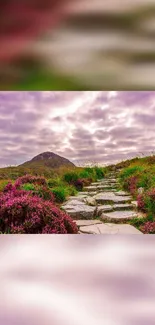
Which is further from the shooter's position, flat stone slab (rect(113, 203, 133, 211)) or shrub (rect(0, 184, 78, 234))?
flat stone slab (rect(113, 203, 133, 211))

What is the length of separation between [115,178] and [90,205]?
0.87 ft

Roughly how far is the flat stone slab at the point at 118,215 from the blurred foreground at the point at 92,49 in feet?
3.27

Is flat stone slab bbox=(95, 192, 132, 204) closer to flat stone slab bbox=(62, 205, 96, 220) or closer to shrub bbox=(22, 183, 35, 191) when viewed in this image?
flat stone slab bbox=(62, 205, 96, 220)

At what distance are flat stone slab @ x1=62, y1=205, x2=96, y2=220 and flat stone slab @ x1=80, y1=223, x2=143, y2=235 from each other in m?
0.10

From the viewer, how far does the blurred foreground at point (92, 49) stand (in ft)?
5.66

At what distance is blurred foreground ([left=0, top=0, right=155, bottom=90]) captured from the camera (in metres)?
1.73

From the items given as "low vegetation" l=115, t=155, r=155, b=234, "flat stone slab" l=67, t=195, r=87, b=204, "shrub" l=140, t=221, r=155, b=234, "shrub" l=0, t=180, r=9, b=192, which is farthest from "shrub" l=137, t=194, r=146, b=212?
"shrub" l=0, t=180, r=9, b=192

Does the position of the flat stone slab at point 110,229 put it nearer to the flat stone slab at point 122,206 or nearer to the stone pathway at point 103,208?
the stone pathway at point 103,208

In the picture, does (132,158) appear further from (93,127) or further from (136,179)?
(93,127)

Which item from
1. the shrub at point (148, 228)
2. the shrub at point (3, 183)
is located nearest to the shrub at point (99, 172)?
the shrub at point (148, 228)

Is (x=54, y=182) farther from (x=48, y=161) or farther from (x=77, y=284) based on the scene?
(x=77, y=284)

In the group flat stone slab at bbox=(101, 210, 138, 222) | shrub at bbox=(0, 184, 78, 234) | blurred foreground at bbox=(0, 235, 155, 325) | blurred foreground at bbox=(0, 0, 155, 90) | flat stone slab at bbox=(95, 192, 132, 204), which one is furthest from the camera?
flat stone slab at bbox=(95, 192, 132, 204)

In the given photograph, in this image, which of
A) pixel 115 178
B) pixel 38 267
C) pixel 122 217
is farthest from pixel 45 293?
pixel 115 178

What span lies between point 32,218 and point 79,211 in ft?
1.12
